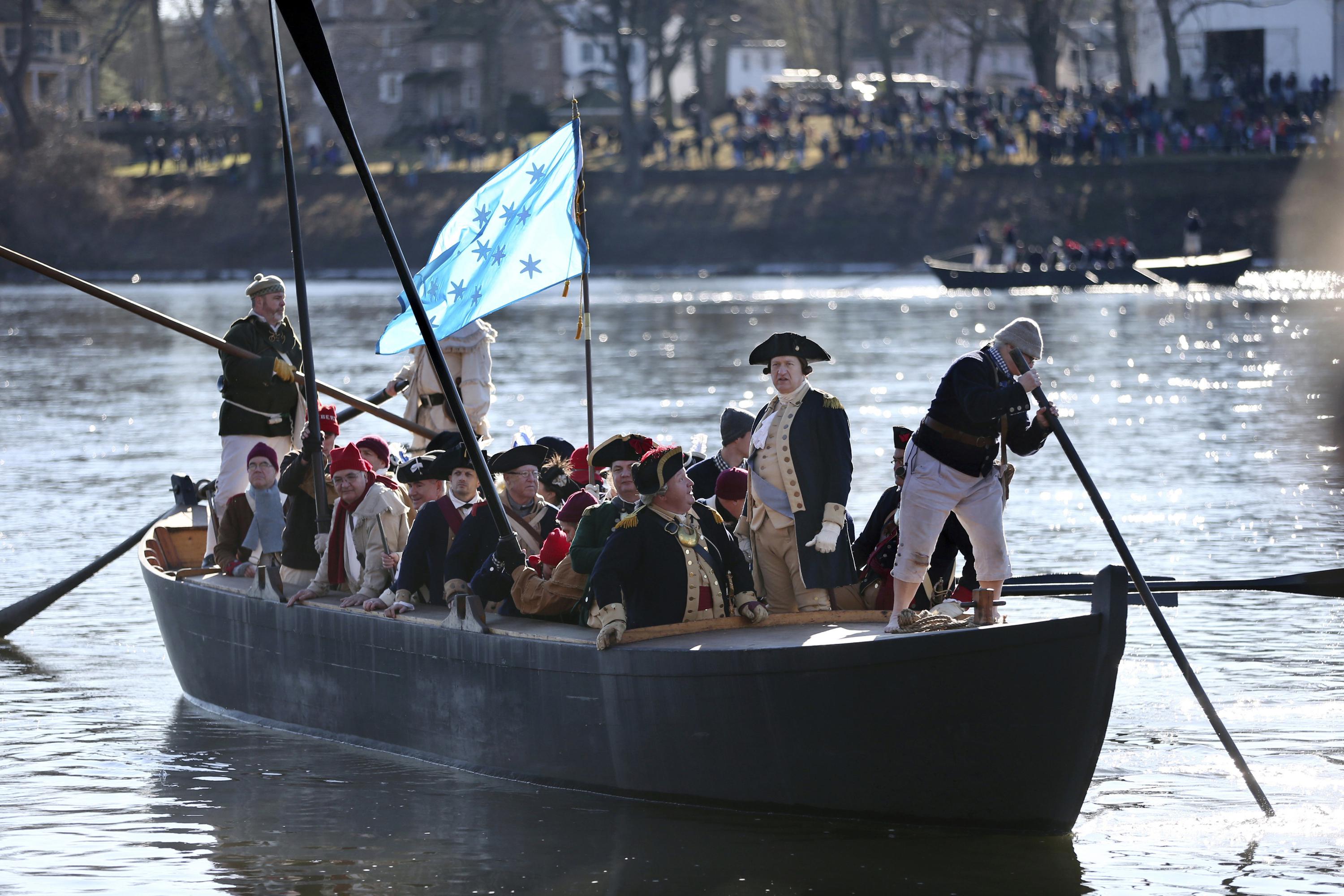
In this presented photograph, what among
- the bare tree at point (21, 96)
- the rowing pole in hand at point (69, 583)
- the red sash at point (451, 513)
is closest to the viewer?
the red sash at point (451, 513)

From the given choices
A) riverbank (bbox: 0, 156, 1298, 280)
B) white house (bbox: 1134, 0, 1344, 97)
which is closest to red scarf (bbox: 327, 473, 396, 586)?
riverbank (bbox: 0, 156, 1298, 280)

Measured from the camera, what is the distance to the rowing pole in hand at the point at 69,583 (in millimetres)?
14492

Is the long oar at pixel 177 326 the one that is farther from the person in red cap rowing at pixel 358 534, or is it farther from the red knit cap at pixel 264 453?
the person in red cap rowing at pixel 358 534

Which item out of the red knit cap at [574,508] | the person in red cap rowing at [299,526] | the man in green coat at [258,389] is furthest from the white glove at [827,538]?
the man in green coat at [258,389]

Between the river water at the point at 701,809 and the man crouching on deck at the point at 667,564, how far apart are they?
873 millimetres

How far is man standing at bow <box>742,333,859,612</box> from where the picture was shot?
9.57m

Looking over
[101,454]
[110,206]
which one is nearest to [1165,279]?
[110,206]

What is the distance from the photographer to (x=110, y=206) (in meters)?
64.2

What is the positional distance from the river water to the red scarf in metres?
0.89

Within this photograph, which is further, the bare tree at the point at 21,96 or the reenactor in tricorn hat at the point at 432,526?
the bare tree at the point at 21,96

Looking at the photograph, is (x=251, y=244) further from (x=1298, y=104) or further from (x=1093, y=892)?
(x=1093, y=892)

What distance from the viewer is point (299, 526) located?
11469 mm

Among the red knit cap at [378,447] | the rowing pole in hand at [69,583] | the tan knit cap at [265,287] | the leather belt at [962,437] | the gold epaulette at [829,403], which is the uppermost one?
the tan knit cap at [265,287]

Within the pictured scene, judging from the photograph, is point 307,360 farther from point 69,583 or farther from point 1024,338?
point 69,583
